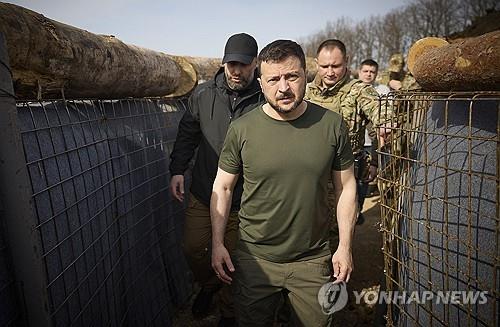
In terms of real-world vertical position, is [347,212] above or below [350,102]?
below

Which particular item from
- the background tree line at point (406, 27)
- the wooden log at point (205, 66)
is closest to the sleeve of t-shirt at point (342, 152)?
the wooden log at point (205, 66)

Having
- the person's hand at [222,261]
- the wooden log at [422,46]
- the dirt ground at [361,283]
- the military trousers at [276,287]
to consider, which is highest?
the wooden log at [422,46]

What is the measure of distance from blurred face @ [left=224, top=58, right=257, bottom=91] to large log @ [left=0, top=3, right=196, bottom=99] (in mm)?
696

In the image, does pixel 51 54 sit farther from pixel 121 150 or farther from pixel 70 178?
pixel 121 150

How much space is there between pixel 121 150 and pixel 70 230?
0.85 metres

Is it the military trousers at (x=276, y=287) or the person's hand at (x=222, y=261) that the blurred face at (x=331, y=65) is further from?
the person's hand at (x=222, y=261)

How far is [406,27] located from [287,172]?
39.5m

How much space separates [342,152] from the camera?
2.12 meters

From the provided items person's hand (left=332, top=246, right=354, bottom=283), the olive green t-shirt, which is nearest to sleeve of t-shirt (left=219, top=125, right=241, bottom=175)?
the olive green t-shirt

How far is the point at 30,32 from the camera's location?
1.63 metres

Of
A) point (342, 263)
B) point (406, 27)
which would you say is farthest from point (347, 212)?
point (406, 27)

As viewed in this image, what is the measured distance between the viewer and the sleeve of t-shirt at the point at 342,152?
2102 mm

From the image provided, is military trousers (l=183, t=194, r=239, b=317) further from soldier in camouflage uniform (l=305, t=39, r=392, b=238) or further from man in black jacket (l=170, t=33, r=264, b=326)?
soldier in camouflage uniform (l=305, t=39, r=392, b=238)

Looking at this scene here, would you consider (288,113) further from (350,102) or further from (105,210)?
(350,102)
